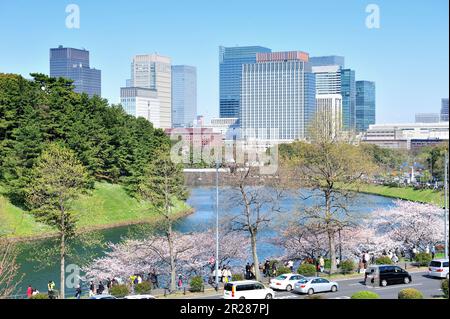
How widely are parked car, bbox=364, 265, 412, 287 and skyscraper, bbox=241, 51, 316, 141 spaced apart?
168054mm

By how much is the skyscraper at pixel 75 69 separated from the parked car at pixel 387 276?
15871 centimetres

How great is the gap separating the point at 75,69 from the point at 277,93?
60779 mm

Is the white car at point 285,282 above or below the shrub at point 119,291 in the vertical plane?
above

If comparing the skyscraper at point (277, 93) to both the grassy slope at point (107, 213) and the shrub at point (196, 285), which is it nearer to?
the grassy slope at point (107, 213)

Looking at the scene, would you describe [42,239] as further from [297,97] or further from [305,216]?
[297,97]

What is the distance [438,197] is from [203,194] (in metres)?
27.7

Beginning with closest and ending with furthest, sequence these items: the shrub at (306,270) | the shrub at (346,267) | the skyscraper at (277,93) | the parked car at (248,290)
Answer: the parked car at (248,290) < the shrub at (306,270) < the shrub at (346,267) < the skyscraper at (277,93)

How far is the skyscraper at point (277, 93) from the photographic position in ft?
627

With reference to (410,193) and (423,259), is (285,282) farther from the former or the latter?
(410,193)

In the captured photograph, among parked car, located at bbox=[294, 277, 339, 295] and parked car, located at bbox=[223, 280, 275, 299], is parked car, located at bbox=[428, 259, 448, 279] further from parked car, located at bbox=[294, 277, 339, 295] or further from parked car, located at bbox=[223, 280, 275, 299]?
parked car, located at bbox=[223, 280, 275, 299]

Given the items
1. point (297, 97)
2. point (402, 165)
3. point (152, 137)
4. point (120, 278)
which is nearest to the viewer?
point (120, 278)

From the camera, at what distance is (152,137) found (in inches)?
2203

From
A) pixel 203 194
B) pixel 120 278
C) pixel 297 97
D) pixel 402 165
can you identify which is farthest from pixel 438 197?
pixel 297 97

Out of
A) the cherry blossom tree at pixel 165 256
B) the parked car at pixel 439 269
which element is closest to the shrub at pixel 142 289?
the cherry blossom tree at pixel 165 256
